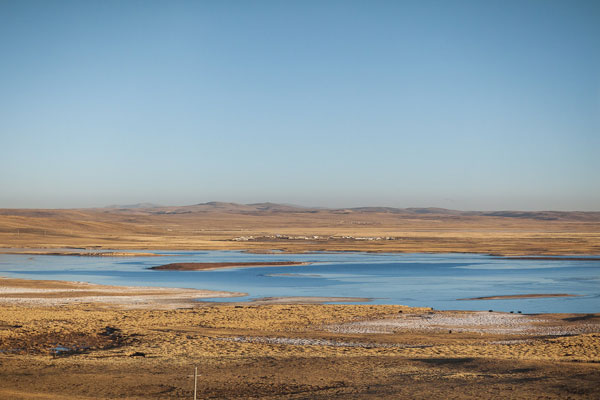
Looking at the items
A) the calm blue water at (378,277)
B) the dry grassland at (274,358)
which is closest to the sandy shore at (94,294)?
the calm blue water at (378,277)

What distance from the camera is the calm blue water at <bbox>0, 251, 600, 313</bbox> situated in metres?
30.4

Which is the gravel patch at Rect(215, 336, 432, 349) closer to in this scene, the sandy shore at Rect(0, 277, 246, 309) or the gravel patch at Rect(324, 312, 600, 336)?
the gravel patch at Rect(324, 312, 600, 336)

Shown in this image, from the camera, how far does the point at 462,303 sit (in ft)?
93.8

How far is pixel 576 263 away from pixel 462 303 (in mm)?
26975

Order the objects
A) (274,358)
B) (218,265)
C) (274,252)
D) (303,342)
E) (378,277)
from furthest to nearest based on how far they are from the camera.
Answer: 1. (274,252)
2. (218,265)
3. (378,277)
4. (303,342)
5. (274,358)

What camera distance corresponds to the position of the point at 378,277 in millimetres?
41000

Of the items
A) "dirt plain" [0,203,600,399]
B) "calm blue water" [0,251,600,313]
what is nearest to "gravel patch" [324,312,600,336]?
"dirt plain" [0,203,600,399]

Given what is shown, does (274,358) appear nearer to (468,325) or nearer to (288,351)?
(288,351)

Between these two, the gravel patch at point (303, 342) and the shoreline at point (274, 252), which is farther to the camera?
the shoreline at point (274, 252)

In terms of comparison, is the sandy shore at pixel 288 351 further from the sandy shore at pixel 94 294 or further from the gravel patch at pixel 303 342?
the sandy shore at pixel 94 294

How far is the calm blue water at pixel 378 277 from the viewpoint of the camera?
30.4m

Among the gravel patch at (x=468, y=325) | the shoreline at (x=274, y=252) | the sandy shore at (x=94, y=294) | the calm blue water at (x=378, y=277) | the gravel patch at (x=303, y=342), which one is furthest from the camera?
the shoreline at (x=274, y=252)

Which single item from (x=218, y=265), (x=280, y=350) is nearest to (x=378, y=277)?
(x=218, y=265)

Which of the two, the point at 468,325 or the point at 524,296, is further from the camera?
the point at 524,296
